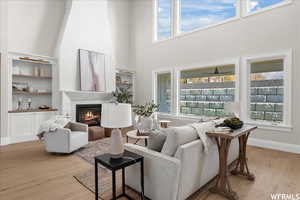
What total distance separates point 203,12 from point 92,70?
4.22 metres

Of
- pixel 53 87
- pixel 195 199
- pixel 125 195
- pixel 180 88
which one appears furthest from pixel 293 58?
pixel 53 87

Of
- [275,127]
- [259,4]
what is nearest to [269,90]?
[275,127]

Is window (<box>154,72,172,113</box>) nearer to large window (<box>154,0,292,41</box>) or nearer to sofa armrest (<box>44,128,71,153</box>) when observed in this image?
large window (<box>154,0,292,41</box>)

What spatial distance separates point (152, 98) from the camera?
674 cm

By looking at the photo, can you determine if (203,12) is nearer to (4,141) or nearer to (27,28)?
(27,28)

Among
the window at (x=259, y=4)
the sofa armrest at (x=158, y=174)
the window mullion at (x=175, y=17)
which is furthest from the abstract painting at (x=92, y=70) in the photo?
the window at (x=259, y=4)

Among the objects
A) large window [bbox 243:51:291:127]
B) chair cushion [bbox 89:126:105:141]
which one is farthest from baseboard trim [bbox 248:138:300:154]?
chair cushion [bbox 89:126:105:141]

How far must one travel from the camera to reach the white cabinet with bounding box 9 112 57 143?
4312 mm

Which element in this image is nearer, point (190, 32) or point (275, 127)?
point (275, 127)

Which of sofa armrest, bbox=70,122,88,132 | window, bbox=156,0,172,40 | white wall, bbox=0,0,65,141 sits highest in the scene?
window, bbox=156,0,172,40

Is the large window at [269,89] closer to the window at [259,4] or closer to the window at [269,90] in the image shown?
the window at [269,90]

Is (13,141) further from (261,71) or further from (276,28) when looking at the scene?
(276,28)

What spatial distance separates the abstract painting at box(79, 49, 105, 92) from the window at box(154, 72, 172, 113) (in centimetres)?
221

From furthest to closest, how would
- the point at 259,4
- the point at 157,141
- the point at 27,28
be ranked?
the point at 27,28
the point at 259,4
the point at 157,141
